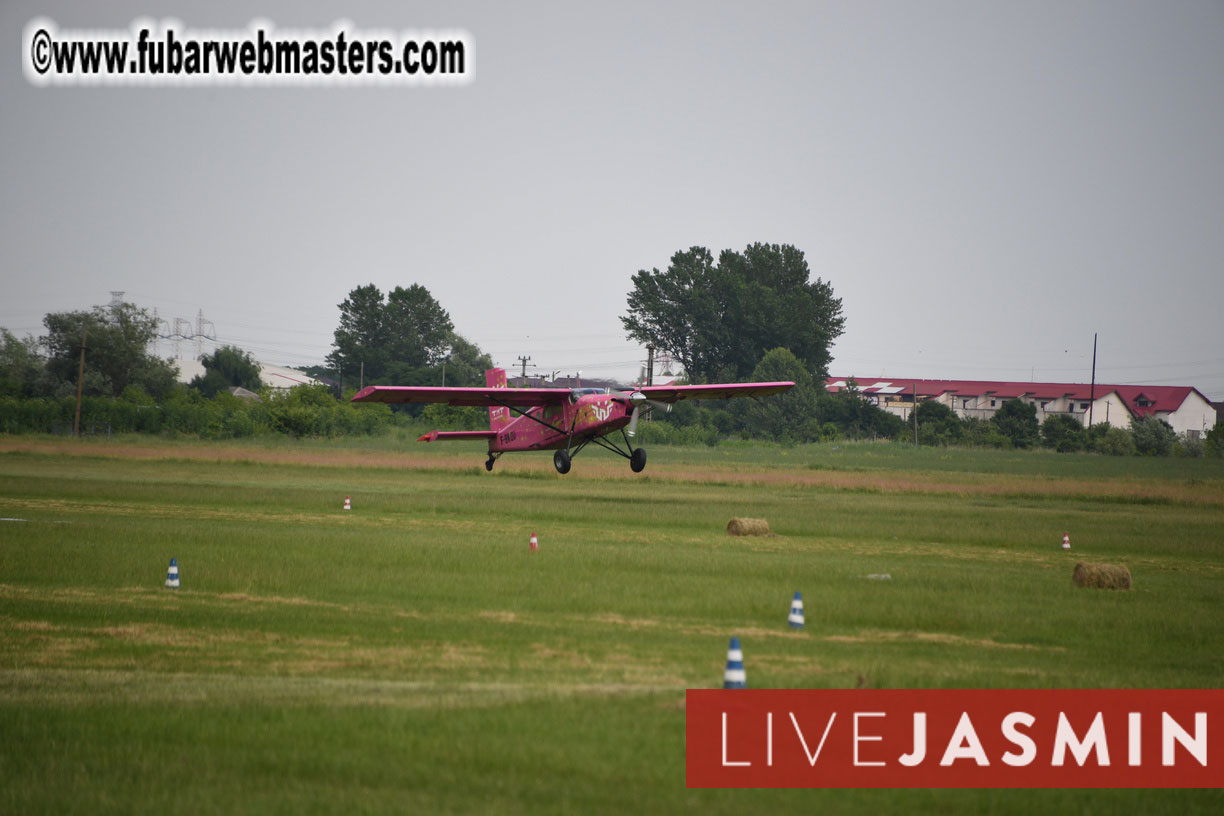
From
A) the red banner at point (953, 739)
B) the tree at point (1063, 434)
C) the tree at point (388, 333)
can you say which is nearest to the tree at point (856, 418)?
the tree at point (1063, 434)

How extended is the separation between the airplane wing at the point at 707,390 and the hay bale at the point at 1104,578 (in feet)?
61.2

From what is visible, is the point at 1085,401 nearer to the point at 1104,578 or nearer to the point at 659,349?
the point at 659,349

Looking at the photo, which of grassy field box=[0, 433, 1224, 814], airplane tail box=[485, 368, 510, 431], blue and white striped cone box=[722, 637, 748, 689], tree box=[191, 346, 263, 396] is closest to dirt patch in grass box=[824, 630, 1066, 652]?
grassy field box=[0, 433, 1224, 814]

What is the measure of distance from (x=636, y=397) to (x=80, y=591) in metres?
21.5

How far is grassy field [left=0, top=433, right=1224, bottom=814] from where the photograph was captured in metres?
8.53

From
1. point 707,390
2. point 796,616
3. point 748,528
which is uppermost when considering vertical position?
point 707,390

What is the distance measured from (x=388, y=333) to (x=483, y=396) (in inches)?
3678

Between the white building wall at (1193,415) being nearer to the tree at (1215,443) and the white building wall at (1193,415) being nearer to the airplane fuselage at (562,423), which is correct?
the tree at (1215,443)

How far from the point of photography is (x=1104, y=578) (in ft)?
65.6

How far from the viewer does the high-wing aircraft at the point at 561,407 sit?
1435 inches

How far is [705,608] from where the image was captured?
17.0 metres

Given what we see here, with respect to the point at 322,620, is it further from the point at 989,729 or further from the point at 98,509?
the point at 98,509

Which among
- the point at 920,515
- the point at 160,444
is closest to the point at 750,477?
the point at 920,515

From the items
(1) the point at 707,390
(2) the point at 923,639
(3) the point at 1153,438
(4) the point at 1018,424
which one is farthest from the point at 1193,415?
(2) the point at 923,639
